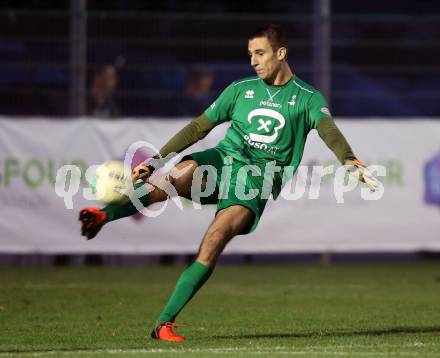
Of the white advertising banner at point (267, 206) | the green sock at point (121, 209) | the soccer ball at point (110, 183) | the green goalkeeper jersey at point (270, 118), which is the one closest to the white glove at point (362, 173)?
the green goalkeeper jersey at point (270, 118)

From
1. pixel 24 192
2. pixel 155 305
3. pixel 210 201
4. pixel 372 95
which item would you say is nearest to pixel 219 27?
pixel 372 95

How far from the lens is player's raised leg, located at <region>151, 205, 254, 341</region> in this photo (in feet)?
28.3

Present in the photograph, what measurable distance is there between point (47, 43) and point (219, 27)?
267 centimetres

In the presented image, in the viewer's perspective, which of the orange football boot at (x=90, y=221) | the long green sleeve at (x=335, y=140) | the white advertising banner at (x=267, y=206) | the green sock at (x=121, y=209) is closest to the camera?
the orange football boot at (x=90, y=221)

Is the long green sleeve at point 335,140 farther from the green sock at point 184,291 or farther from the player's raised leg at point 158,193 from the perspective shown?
the green sock at point 184,291

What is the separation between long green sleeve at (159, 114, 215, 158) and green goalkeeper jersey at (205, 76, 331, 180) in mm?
81

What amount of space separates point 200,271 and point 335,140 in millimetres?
1372

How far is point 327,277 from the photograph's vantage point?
16047mm

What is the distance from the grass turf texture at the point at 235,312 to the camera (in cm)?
839

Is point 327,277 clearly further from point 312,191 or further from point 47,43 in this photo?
point 47,43

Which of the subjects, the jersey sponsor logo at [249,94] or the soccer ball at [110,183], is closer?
the soccer ball at [110,183]

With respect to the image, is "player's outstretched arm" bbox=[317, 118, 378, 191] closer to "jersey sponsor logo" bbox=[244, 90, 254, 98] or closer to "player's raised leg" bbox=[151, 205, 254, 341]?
"jersey sponsor logo" bbox=[244, 90, 254, 98]

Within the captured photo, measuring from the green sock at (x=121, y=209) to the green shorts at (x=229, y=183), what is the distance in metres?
0.44

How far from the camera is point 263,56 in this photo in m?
9.00
